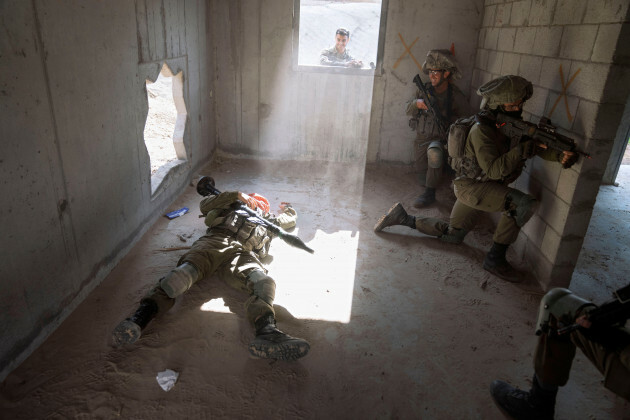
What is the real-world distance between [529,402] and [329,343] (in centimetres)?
110

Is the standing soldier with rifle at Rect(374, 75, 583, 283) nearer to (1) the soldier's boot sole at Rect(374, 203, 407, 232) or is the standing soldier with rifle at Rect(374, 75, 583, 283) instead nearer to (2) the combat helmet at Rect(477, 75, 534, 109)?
(2) the combat helmet at Rect(477, 75, 534, 109)

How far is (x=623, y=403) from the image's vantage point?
218 centimetres

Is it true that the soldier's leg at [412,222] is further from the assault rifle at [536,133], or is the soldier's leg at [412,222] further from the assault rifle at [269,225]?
the assault rifle at [269,225]

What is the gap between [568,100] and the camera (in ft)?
9.62

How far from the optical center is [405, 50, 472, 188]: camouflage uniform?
4734 mm

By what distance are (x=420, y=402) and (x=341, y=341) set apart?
59 cm

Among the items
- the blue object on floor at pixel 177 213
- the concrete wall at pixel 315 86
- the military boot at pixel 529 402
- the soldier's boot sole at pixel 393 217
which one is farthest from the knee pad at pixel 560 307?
the concrete wall at pixel 315 86

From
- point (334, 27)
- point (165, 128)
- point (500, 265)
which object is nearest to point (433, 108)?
point (500, 265)

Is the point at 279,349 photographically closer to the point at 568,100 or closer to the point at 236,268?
the point at 236,268

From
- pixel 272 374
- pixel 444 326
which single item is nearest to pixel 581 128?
pixel 444 326

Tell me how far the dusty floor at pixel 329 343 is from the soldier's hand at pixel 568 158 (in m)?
1.03

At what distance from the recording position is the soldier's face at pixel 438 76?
475 centimetres

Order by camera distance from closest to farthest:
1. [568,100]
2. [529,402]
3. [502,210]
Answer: [529,402], [568,100], [502,210]

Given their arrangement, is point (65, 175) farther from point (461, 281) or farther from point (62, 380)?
point (461, 281)
